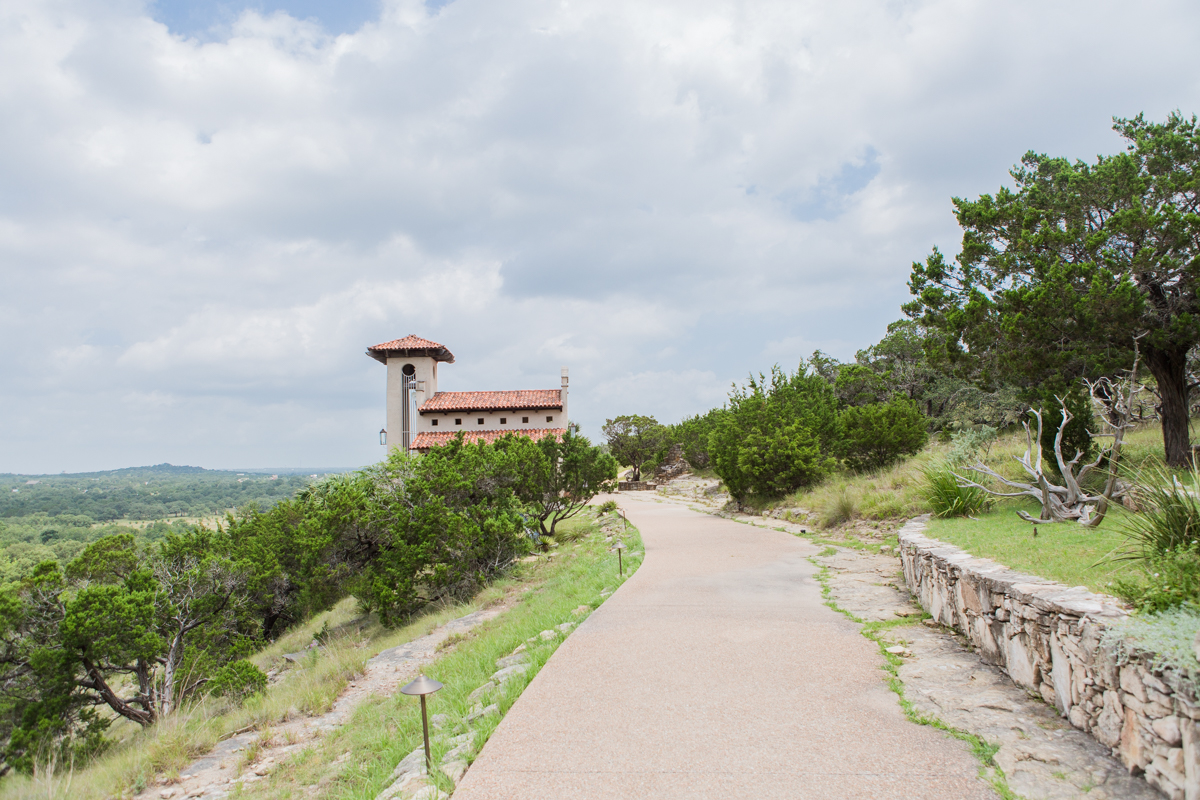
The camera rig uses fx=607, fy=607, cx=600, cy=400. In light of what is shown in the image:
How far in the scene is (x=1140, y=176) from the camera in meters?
14.3

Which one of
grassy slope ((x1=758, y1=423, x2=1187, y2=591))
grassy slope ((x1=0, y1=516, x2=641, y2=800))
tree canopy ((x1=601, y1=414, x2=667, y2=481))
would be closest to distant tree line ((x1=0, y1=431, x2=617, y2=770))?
grassy slope ((x1=0, y1=516, x2=641, y2=800))

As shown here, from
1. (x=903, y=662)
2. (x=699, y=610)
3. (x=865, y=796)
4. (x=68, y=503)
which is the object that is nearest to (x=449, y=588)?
(x=699, y=610)

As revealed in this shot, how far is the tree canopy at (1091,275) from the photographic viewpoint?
12836 mm

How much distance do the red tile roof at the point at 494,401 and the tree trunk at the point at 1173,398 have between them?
25.5 metres

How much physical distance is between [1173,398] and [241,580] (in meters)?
21.4

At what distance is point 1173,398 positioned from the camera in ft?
43.9

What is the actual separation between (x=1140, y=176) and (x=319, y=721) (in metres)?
19.8

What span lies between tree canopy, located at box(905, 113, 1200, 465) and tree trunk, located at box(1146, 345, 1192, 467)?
0.02 metres

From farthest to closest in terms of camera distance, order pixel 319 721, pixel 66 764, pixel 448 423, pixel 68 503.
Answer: pixel 68 503 → pixel 448 423 → pixel 66 764 → pixel 319 721

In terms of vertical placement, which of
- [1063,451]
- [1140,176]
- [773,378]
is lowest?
[1063,451]

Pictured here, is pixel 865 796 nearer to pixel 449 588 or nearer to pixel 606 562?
pixel 606 562

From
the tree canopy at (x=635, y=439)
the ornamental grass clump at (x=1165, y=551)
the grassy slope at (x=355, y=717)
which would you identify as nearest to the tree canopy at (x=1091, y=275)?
the ornamental grass clump at (x=1165, y=551)

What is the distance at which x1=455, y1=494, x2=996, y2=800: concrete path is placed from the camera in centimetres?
379

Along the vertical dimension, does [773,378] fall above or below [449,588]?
above
